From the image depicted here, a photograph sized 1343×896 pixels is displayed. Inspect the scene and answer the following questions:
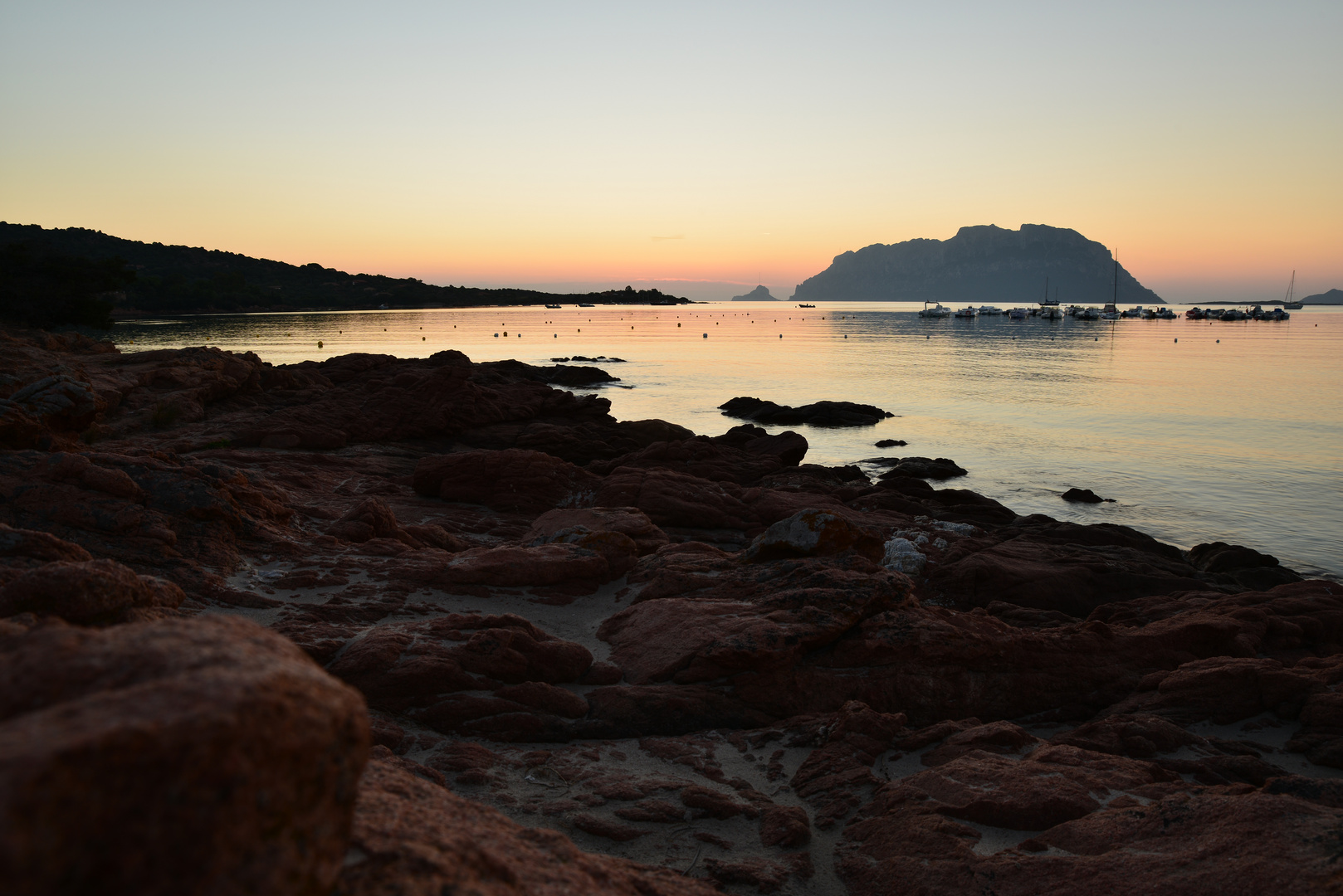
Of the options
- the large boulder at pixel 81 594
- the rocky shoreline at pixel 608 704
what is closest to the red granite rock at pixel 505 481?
the rocky shoreline at pixel 608 704

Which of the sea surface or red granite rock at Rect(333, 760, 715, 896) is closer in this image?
red granite rock at Rect(333, 760, 715, 896)

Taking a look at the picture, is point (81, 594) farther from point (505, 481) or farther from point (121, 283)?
point (121, 283)

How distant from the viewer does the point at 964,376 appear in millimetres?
55969

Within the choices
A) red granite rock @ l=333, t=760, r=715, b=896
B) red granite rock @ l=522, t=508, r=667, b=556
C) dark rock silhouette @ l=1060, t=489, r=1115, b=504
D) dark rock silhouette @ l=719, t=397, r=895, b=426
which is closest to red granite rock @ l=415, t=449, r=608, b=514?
red granite rock @ l=522, t=508, r=667, b=556

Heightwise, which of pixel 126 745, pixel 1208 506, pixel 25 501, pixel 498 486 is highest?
pixel 126 745

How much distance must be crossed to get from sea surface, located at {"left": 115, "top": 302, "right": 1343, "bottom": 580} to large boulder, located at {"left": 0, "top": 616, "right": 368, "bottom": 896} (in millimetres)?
19706

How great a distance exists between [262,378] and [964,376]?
45.8 m

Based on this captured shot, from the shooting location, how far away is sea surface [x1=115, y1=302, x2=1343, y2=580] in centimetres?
2170

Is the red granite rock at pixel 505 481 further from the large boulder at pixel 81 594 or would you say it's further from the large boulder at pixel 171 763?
the large boulder at pixel 171 763

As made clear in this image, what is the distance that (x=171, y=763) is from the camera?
1.74m

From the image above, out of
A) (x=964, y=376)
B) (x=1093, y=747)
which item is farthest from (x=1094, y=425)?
(x=1093, y=747)

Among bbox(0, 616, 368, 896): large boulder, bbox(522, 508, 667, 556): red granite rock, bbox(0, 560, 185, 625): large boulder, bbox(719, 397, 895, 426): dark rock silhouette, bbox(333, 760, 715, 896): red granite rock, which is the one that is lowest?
bbox(719, 397, 895, 426): dark rock silhouette

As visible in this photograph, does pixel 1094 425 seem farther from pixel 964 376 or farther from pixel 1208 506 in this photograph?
pixel 964 376

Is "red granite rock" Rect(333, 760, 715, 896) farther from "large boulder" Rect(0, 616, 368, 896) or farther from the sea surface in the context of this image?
the sea surface
